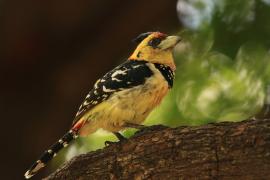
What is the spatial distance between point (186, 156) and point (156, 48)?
173 cm

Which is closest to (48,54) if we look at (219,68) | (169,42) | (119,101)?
(119,101)

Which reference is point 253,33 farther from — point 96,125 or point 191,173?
point 191,173

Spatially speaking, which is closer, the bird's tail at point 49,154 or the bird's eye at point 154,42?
the bird's tail at point 49,154

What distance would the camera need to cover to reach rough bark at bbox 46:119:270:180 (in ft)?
9.73

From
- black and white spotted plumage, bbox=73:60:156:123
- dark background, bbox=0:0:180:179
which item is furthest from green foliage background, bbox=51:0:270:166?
dark background, bbox=0:0:180:179

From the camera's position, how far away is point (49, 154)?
159 inches

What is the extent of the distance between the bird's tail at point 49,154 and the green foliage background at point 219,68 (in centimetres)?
107

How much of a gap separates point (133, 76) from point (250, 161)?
5.06 feet

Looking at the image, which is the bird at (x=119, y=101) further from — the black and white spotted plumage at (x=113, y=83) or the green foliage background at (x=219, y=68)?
the green foliage background at (x=219, y=68)

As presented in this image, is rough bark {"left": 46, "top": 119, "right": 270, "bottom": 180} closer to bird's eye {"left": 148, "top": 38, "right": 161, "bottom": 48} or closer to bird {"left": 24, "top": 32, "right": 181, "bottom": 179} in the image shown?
bird {"left": 24, "top": 32, "right": 181, "bottom": 179}

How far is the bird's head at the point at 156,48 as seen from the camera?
15.3 ft

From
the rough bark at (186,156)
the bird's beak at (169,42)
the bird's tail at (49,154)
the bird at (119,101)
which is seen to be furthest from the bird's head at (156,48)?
the rough bark at (186,156)

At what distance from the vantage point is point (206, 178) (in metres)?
3.03

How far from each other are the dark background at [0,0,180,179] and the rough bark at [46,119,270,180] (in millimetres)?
505
